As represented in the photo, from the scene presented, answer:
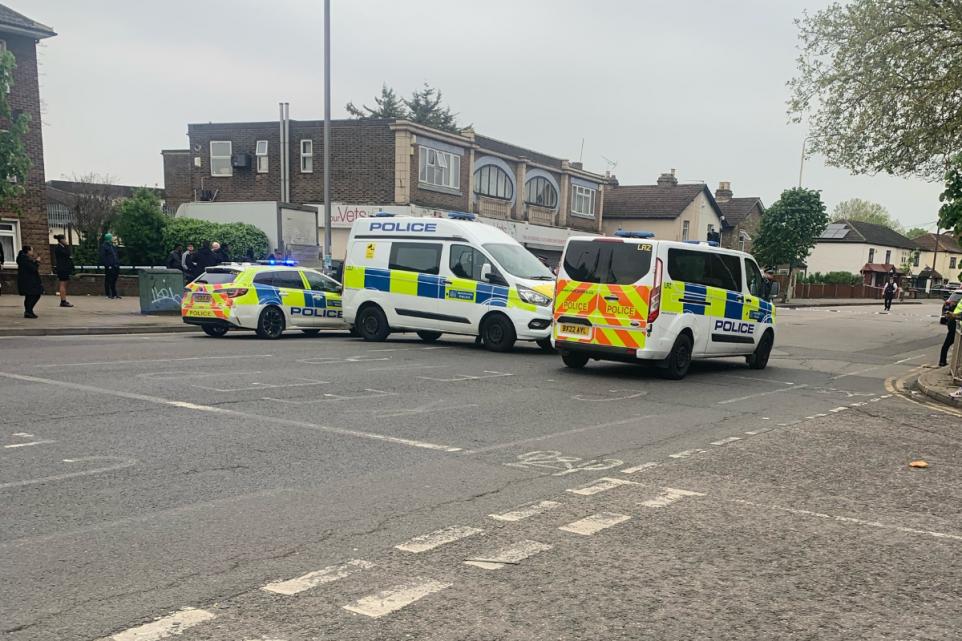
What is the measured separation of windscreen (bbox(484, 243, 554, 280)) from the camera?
14.4 metres

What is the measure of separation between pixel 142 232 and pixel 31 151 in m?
5.23

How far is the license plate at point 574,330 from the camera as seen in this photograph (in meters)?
11.6

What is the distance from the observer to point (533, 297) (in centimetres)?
1399

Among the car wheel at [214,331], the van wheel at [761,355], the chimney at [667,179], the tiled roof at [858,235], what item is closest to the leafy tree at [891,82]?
the van wheel at [761,355]

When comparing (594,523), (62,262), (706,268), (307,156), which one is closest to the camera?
(594,523)

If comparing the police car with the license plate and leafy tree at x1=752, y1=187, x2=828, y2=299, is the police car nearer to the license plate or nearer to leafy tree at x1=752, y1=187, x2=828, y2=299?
the license plate

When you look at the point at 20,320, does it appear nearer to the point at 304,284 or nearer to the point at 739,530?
the point at 304,284

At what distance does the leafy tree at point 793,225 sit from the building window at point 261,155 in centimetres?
Answer: 3115

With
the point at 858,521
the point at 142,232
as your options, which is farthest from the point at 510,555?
the point at 142,232

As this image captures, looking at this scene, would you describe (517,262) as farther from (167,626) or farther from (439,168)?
(439,168)

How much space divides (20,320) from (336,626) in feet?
52.3

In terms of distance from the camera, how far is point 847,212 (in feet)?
378

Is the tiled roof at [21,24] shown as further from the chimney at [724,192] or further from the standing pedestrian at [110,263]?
the chimney at [724,192]

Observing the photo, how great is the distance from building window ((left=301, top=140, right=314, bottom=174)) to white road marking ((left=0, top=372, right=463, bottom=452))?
26.6 metres
